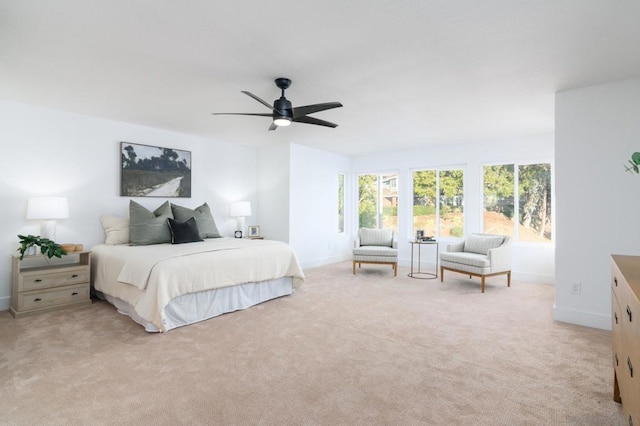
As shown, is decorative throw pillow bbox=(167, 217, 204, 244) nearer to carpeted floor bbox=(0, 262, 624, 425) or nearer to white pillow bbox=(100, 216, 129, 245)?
white pillow bbox=(100, 216, 129, 245)

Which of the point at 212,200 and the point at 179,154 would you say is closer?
the point at 179,154

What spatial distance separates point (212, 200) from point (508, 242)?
16.1 feet

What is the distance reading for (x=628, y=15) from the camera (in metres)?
2.12

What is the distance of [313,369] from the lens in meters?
2.44

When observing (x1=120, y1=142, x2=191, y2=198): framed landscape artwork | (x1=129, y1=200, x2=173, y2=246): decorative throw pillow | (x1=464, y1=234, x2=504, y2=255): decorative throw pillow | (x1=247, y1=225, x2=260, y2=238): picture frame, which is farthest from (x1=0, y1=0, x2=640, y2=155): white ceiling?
(x1=247, y1=225, x2=260, y2=238): picture frame

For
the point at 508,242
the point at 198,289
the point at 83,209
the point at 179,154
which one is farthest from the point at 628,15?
the point at 83,209

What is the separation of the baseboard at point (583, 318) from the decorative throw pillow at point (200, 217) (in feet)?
14.9

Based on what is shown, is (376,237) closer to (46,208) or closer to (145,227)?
(145,227)

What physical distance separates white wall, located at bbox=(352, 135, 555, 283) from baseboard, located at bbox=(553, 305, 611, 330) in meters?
2.13

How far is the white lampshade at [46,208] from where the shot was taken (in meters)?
3.76

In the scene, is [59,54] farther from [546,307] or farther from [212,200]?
[546,307]

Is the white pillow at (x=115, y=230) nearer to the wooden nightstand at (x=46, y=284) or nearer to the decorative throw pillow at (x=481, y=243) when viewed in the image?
the wooden nightstand at (x=46, y=284)

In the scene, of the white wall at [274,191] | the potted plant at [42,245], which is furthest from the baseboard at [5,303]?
the white wall at [274,191]

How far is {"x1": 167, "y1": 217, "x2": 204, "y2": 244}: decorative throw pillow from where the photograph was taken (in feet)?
14.8
